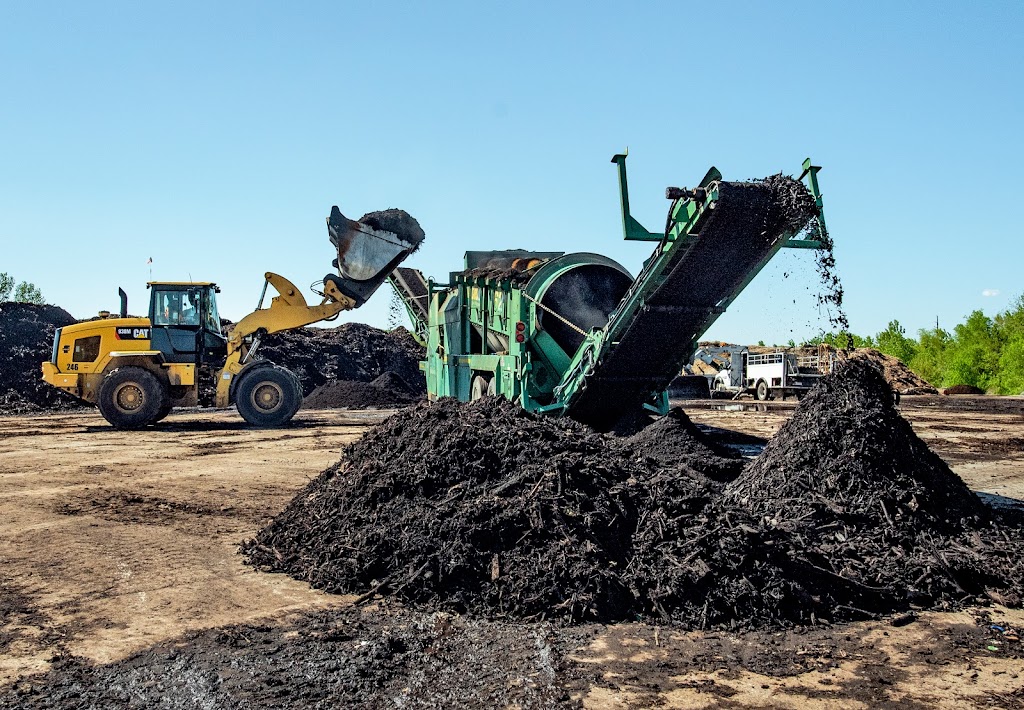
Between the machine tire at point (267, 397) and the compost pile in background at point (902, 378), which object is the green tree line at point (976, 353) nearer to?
the compost pile in background at point (902, 378)

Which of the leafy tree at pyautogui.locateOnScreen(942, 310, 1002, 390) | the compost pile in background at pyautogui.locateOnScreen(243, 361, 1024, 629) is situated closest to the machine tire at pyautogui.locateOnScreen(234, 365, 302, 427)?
the compost pile in background at pyautogui.locateOnScreen(243, 361, 1024, 629)

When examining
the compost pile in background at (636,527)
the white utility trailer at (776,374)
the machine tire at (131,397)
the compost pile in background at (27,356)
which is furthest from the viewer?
the white utility trailer at (776,374)

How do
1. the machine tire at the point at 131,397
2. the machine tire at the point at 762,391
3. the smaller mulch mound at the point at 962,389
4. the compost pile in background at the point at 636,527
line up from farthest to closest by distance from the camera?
the smaller mulch mound at the point at 962,389
the machine tire at the point at 762,391
the machine tire at the point at 131,397
the compost pile in background at the point at 636,527

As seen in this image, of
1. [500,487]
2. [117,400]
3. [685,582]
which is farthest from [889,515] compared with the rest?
[117,400]

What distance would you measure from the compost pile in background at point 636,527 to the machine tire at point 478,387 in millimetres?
5460

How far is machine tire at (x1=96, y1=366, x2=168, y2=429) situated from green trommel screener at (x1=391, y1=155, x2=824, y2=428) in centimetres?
557

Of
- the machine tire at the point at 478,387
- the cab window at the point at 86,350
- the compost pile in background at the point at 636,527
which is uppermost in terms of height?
the cab window at the point at 86,350

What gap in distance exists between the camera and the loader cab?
1571cm

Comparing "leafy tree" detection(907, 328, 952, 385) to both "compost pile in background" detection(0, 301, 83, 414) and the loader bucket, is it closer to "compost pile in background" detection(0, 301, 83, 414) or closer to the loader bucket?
the loader bucket

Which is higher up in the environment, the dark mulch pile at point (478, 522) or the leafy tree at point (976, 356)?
the leafy tree at point (976, 356)

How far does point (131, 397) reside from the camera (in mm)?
15641

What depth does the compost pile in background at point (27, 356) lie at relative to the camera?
74.7 feet

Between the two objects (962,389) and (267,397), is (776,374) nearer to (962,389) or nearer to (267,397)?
(267,397)

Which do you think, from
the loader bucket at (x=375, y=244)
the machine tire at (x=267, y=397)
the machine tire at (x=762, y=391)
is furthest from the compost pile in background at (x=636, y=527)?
the machine tire at (x=762, y=391)
